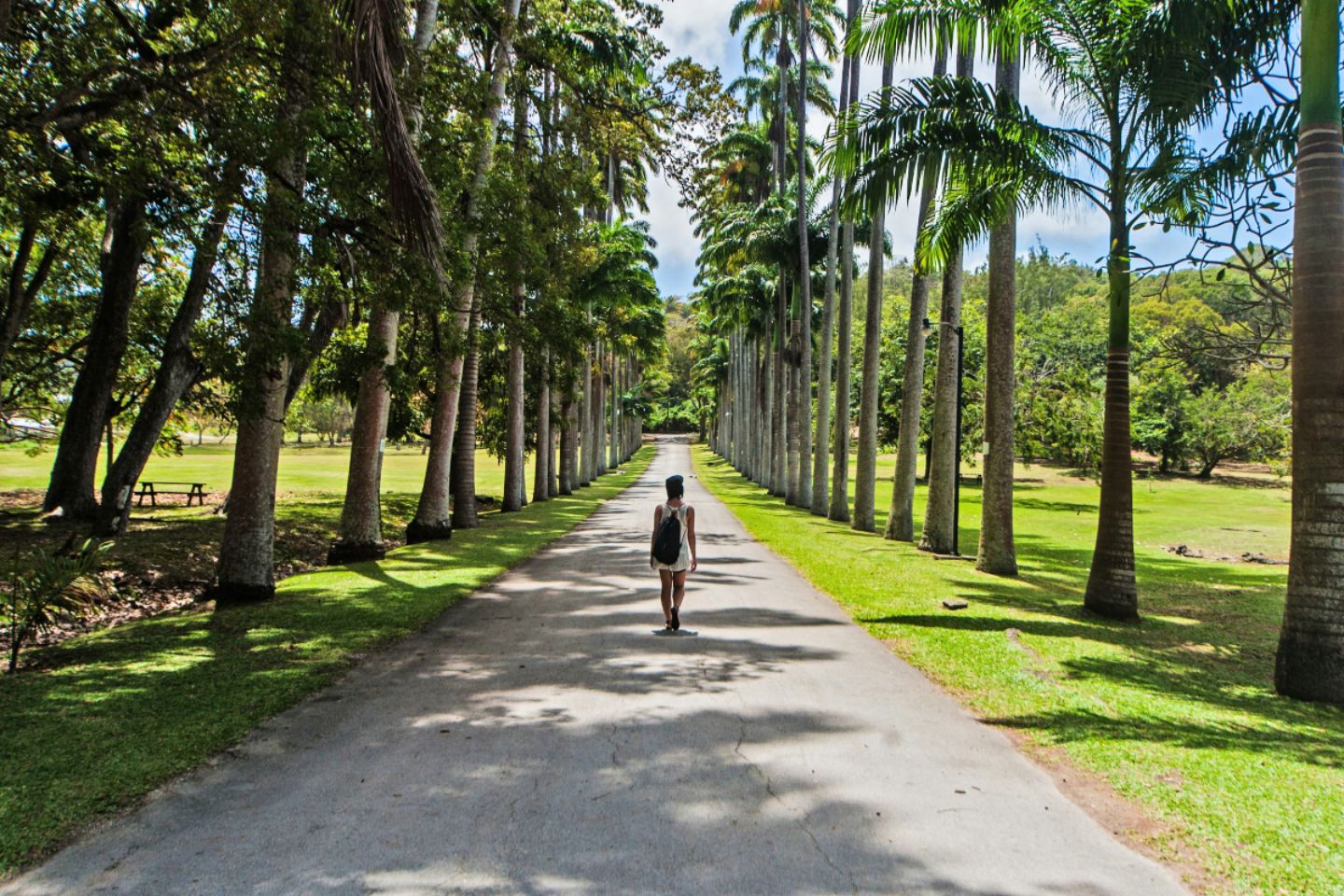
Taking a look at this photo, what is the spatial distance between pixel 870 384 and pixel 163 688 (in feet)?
58.9

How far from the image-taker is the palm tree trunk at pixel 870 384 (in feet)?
67.7

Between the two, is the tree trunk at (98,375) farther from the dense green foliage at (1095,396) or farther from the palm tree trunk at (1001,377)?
the dense green foliage at (1095,396)

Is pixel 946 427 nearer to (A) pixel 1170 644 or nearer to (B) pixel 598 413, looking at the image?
(A) pixel 1170 644

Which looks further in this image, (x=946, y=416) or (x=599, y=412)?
(x=599, y=412)

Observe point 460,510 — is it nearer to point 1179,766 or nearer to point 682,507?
point 682,507

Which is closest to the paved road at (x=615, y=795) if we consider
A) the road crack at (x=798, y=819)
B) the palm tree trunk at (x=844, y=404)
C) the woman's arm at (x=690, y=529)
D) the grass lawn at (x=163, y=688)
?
the road crack at (x=798, y=819)

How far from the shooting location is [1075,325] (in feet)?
166

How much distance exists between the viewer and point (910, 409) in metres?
18.0

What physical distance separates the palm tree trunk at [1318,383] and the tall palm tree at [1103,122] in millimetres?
2602

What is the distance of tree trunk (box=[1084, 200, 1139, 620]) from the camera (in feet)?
32.3

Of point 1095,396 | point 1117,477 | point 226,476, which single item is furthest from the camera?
point 226,476

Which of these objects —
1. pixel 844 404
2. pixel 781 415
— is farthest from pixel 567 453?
pixel 844 404

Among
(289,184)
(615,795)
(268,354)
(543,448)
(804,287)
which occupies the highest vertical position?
(804,287)

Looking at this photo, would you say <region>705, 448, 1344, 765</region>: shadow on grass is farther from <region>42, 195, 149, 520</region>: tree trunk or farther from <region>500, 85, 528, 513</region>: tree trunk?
<region>42, 195, 149, 520</region>: tree trunk
